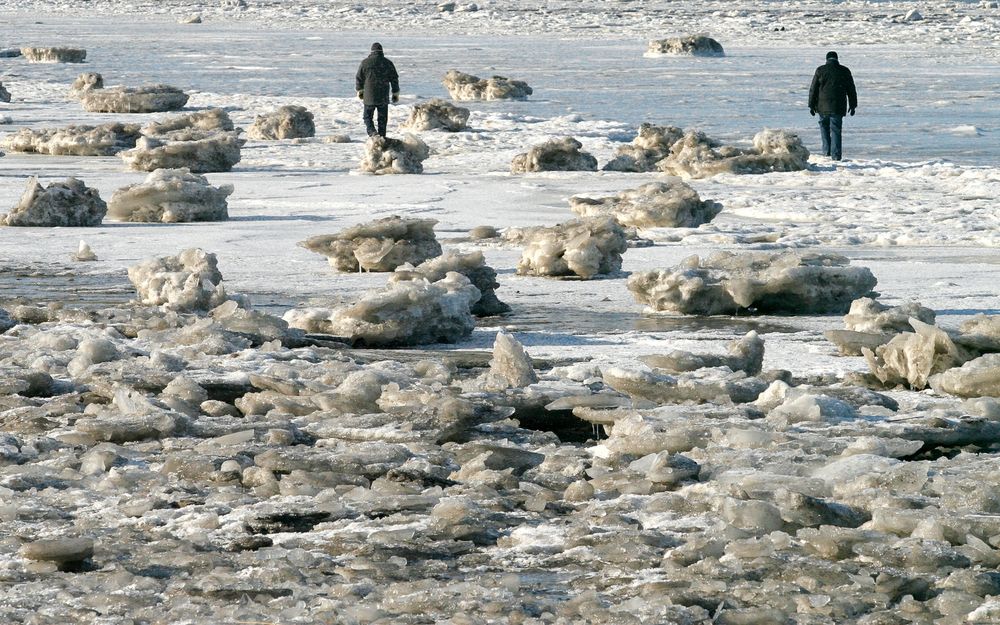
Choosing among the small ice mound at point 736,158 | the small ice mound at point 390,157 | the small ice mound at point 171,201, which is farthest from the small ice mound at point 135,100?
the small ice mound at point 171,201

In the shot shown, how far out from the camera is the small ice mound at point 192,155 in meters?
15.9

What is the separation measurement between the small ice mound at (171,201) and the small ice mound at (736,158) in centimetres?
527

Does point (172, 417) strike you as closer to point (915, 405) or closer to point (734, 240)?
point (915, 405)

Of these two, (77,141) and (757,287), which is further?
(77,141)

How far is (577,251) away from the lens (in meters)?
9.12

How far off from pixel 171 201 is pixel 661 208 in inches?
146

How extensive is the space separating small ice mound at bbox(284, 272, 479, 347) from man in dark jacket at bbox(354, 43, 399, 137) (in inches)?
476

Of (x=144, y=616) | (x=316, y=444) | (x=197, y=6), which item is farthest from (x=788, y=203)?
(x=197, y=6)

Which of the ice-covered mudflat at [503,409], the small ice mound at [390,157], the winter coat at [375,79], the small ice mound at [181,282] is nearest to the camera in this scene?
the ice-covered mudflat at [503,409]

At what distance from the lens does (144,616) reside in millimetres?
3730

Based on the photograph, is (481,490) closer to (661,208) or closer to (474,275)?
(474,275)

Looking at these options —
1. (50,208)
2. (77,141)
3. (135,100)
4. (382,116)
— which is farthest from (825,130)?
(135,100)

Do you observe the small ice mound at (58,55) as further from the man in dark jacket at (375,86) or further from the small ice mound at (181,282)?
the small ice mound at (181,282)

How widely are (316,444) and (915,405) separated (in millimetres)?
2192
